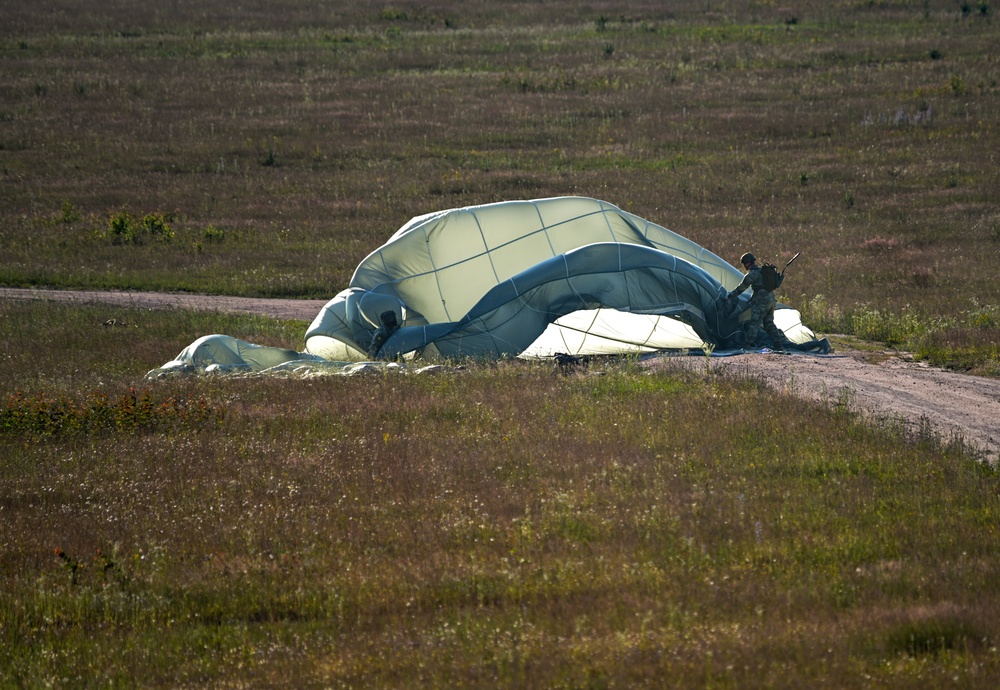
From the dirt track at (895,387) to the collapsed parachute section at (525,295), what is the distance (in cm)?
154

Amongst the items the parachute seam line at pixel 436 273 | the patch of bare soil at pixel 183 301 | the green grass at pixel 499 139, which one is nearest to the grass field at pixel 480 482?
the green grass at pixel 499 139

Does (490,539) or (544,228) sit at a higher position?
(544,228)

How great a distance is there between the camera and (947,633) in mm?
6863

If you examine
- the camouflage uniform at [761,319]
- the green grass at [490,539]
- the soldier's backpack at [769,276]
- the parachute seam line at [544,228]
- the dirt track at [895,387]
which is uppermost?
the parachute seam line at [544,228]

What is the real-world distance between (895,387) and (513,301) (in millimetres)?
5766

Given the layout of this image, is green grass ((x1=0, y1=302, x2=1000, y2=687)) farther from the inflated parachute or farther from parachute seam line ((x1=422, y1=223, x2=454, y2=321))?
parachute seam line ((x1=422, y1=223, x2=454, y2=321))

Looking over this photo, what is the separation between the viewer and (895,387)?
14.5 meters

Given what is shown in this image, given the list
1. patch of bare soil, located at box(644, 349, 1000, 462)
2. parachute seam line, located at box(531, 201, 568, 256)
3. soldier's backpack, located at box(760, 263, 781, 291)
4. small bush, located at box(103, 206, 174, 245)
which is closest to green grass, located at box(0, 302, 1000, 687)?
patch of bare soil, located at box(644, 349, 1000, 462)

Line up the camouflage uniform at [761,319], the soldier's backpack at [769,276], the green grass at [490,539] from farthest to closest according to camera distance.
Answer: the camouflage uniform at [761,319], the soldier's backpack at [769,276], the green grass at [490,539]

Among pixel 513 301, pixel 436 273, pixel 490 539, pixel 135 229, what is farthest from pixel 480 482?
pixel 135 229

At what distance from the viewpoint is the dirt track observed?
12.5m

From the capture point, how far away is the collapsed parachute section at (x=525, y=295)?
17.2m

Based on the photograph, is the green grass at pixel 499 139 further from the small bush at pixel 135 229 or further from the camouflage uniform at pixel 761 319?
the camouflage uniform at pixel 761 319

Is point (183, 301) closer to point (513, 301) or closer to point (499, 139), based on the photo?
point (513, 301)
